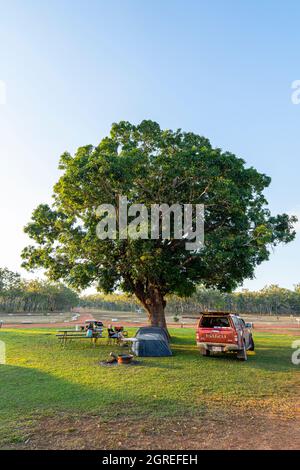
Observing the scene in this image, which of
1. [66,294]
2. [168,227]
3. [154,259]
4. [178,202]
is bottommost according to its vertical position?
[66,294]

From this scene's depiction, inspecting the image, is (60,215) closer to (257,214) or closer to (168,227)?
(168,227)

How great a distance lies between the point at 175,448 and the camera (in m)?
4.84

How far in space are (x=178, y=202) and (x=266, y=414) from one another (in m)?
11.8

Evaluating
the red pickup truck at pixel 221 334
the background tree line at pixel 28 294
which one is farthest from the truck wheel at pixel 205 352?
the background tree line at pixel 28 294

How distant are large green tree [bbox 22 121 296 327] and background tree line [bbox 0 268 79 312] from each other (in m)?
68.0

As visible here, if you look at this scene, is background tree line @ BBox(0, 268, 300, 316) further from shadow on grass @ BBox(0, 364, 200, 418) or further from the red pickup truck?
shadow on grass @ BBox(0, 364, 200, 418)

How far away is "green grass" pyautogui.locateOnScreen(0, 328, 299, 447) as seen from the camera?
661 cm

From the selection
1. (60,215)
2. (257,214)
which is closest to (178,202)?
(257,214)

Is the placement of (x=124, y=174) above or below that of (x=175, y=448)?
above

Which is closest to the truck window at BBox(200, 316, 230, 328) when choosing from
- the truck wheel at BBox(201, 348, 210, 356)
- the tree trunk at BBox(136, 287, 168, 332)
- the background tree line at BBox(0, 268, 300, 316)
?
the truck wheel at BBox(201, 348, 210, 356)

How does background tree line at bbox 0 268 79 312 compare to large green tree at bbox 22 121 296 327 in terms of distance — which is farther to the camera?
background tree line at bbox 0 268 79 312

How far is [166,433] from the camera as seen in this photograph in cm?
539
